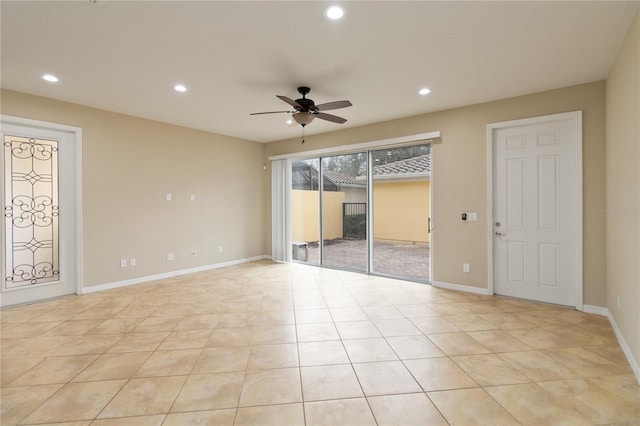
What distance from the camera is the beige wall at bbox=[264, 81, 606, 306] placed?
11.8 feet

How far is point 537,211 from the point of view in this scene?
158 inches

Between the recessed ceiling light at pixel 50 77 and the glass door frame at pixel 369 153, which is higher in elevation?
the recessed ceiling light at pixel 50 77

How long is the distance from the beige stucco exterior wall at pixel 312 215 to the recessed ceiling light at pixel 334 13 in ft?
14.8

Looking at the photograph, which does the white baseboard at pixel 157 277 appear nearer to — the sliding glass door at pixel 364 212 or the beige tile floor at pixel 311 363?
the beige tile floor at pixel 311 363

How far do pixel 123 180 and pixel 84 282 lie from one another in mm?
1652

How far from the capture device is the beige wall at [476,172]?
11.8 ft

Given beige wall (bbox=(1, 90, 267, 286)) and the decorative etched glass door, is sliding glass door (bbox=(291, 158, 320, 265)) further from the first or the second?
the decorative etched glass door

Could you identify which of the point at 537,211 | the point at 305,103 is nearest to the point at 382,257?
the point at 537,211

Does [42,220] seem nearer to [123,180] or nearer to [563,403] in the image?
[123,180]

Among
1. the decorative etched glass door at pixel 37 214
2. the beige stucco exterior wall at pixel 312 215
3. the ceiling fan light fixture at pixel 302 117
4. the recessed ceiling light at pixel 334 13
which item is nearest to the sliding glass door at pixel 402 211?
the beige stucco exterior wall at pixel 312 215

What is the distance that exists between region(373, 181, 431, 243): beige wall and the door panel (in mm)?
4254

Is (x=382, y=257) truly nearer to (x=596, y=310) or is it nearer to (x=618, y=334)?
(x=596, y=310)

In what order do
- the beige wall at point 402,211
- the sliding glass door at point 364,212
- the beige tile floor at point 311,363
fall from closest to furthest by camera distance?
1. the beige tile floor at point 311,363
2. the sliding glass door at point 364,212
3. the beige wall at point 402,211

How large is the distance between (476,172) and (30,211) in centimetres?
631
